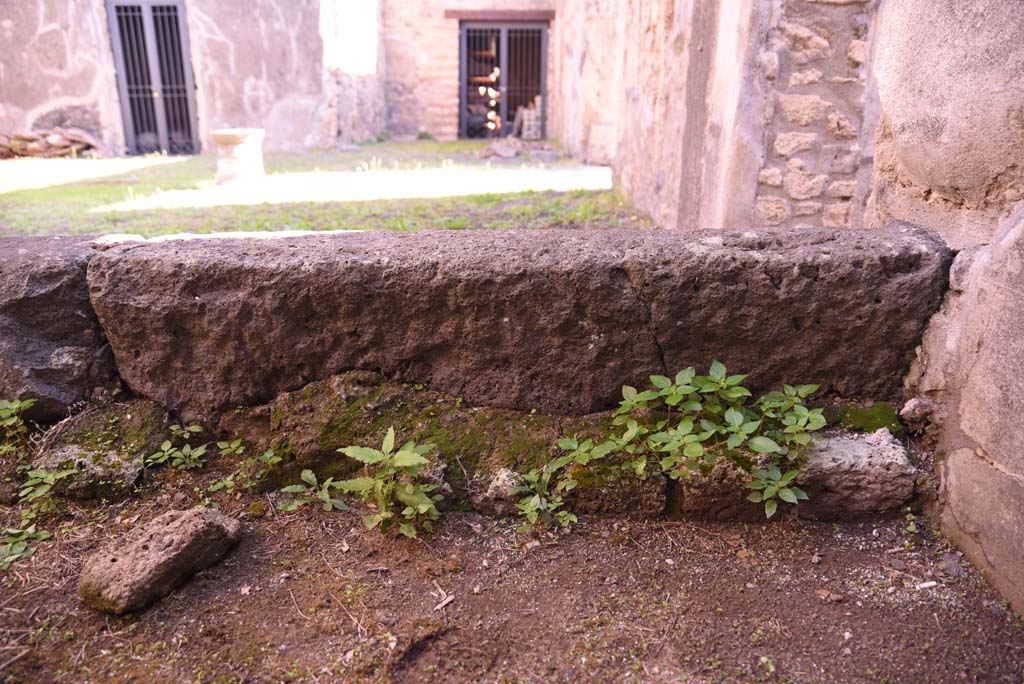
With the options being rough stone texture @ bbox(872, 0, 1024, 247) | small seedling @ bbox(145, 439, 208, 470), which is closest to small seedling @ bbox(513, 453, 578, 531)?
small seedling @ bbox(145, 439, 208, 470)

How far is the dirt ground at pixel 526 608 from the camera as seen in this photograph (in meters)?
1.38

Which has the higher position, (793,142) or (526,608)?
(793,142)

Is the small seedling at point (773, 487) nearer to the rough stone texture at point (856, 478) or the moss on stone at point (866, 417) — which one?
the rough stone texture at point (856, 478)

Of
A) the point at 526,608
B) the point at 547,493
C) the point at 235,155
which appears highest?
the point at 235,155

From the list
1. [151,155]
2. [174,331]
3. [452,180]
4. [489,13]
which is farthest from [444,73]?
[174,331]

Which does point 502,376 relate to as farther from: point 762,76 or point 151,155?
point 151,155

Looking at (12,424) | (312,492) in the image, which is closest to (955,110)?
(312,492)

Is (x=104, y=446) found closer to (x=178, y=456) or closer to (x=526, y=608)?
(x=178, y=456)

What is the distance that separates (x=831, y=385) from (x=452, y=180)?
571cm

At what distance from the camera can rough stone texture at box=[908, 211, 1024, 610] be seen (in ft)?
4.81

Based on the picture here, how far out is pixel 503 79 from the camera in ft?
45.5

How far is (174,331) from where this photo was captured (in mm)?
1864

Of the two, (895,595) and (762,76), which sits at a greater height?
(762,76)

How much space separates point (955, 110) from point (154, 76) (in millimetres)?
11372
